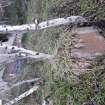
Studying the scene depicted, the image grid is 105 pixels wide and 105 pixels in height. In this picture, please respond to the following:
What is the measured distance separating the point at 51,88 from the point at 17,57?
407 millimetres

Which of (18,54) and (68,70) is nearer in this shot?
(68,70)

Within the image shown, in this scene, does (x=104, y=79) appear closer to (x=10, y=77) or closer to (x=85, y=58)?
(x=85, y=58)

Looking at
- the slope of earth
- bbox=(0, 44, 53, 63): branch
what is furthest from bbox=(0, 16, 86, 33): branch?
bbox=(0, 44, 53, 63): branch

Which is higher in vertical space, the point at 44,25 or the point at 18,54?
the point at 44,25

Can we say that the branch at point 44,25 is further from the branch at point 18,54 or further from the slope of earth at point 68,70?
the branch at point 18,54

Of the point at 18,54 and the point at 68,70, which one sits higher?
the point at 18,54

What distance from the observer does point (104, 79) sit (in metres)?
2.13

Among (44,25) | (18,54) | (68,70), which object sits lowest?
(68,70)

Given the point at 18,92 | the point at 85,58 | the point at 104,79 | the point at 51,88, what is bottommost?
the point at 18,92

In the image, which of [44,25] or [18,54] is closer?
[44,25]

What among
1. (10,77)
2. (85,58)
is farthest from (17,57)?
(10,77)

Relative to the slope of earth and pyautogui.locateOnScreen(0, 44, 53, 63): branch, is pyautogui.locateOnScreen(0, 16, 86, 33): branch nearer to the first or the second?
the slope of earth

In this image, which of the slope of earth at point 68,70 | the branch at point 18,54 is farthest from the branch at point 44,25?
the branch at point 18,54

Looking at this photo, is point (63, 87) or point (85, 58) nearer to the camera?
point (85, 58)
